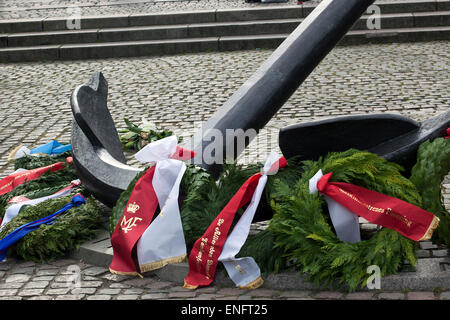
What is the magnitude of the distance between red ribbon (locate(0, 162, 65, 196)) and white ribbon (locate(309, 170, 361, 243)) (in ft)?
6.81

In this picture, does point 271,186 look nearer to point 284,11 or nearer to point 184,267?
point 184,267

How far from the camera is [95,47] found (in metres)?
9.92

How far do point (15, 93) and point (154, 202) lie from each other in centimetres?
519

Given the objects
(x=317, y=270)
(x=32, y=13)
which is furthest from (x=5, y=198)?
(x=32, y=13)

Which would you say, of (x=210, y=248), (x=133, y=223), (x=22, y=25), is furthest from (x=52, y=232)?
(x=22, y=25)

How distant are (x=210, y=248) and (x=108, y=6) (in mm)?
9178

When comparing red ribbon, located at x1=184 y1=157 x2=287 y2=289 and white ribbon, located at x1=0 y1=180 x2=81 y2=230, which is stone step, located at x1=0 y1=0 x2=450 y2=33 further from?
red ribbon, located at x1=184 y1=157 x2=287 y2=289

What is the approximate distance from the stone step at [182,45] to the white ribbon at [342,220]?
6.52 meters

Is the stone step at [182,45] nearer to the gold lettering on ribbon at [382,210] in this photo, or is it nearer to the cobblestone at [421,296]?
the gold lettering on ribbon at [382,210]

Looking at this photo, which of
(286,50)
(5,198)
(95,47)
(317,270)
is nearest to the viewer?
(317,270)

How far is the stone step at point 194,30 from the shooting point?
9.80 m

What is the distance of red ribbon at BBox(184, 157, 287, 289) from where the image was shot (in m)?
3.34

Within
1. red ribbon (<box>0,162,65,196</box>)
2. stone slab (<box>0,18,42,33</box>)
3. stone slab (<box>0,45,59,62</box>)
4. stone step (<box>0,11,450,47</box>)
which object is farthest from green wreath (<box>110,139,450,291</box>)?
stone slab (<box>0,18,42,33</box>)

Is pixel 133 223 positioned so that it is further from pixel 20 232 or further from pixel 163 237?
pixel 20 232
